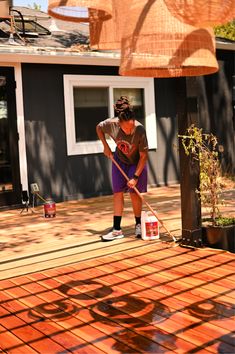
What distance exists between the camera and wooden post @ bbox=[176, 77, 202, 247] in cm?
475

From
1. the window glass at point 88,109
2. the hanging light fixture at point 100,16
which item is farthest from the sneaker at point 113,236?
the window glass at point 88,109

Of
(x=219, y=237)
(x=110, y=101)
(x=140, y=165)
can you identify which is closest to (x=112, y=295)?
(x=219, y=237)

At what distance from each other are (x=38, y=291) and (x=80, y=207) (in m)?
4.36

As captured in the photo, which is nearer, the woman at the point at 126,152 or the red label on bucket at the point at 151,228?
the woman at the point at 126,152

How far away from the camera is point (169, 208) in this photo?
Result: 7.31 meters

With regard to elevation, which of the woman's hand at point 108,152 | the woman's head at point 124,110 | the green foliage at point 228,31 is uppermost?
the green foliage at point 228,31

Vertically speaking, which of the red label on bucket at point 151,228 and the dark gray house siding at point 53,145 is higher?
the dark gray house siding at point 53,145

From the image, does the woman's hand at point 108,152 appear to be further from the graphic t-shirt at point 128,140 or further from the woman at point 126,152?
the graphic t-shirt at point 128,140

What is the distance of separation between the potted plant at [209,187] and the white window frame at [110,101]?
4540 mm

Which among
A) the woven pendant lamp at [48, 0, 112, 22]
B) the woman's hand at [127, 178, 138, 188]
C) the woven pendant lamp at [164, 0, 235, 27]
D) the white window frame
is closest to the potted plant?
the woman's hand at [127, 178, 138, 188]

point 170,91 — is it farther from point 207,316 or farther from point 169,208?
point 207,316

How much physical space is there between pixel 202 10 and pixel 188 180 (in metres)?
2.64

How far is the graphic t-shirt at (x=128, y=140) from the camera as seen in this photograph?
5156mm

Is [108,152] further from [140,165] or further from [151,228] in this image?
[151,228]
